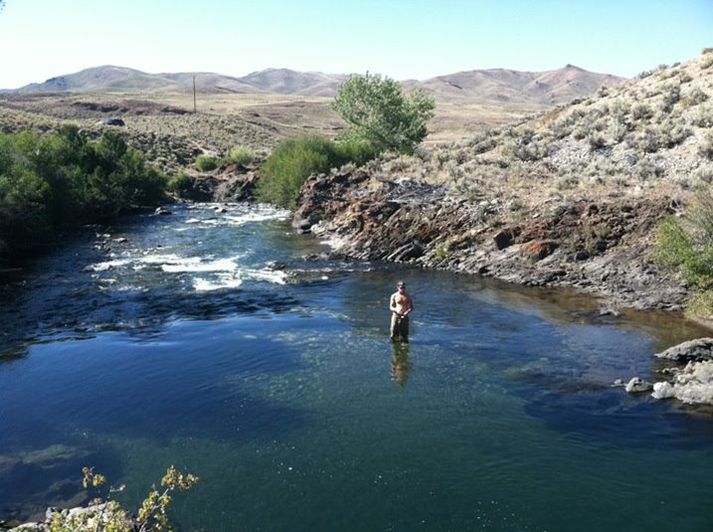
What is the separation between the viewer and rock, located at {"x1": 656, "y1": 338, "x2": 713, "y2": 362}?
19.8 meters

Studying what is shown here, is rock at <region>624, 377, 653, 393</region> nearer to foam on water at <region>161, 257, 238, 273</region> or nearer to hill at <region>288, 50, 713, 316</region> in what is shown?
hill at <region>288, 50, 713, 316</region>

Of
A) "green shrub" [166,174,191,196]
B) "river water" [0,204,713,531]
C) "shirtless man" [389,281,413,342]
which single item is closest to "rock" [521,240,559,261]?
"river water" [0,204,713,531]

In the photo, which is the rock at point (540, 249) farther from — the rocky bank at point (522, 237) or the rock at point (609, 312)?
the rock at point (609, 312)

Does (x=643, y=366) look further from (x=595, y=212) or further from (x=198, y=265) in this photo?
(x=198, y=265)

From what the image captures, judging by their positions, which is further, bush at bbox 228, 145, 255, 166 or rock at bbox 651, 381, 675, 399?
bush at bbox 228, 145, 255, 166

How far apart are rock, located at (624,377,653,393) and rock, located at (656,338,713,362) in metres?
2.38

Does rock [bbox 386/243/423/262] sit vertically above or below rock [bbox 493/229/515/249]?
→ below

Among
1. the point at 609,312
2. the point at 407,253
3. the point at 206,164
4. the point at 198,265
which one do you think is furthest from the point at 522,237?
the point at 206,164

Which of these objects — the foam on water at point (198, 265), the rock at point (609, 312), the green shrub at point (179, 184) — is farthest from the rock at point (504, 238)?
the green shrub at point (179, 184)

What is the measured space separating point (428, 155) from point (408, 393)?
140ft

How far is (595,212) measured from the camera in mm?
33312

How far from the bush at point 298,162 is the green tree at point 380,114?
6.71 ft

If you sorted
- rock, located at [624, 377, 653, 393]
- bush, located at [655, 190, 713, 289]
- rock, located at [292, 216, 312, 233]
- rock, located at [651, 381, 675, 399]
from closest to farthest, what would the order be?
rock, located at [651, 381, 675, 399], rock, located at [624, 377, 653, 393], bush, located at [655, 190, 713, 289], rock, located at [292, 216, 312, 233]

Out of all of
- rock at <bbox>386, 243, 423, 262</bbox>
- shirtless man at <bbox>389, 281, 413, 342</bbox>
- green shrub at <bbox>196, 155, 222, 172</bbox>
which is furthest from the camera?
green shrub at <bbox>196, 155, 222, 172</bbox>
